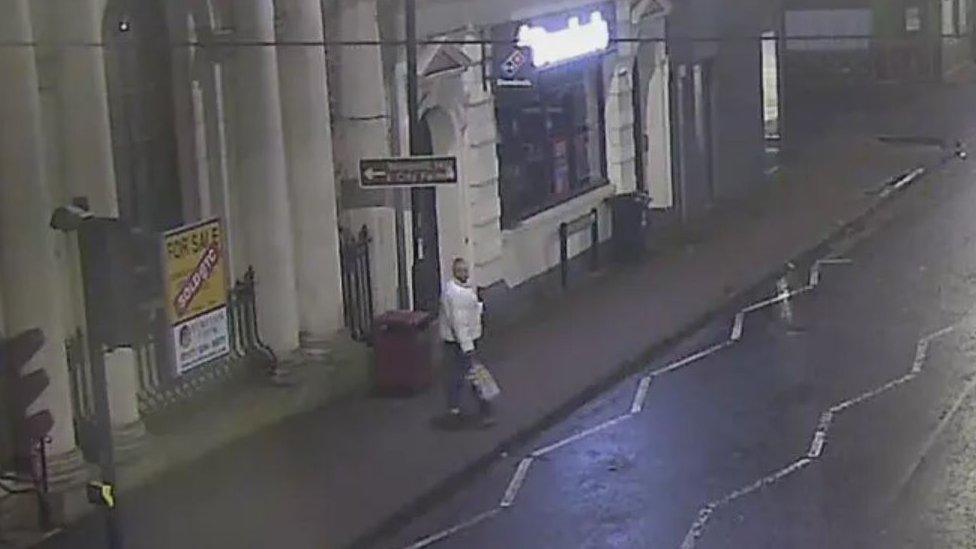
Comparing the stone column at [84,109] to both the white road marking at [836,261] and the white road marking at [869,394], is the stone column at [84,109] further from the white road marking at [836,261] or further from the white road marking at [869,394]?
the white road marking at [836,261]

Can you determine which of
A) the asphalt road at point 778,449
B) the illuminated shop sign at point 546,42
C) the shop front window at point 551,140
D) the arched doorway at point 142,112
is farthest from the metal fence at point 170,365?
the shop front window at point 551,140

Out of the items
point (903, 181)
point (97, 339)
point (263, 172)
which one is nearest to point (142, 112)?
point (263, 172)

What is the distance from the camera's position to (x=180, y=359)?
1716 centimetres

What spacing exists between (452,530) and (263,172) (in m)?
5.58

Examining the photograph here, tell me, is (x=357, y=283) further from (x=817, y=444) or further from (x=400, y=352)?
(x=817, y=444)

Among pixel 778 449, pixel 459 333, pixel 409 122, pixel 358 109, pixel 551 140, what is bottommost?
pixel 778 449

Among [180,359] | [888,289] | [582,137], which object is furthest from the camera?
[582,137]

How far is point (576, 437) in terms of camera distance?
1814cm

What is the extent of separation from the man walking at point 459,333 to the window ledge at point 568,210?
284 inches

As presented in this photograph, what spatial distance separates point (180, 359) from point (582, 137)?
12.7m

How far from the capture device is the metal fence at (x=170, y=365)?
16.9m

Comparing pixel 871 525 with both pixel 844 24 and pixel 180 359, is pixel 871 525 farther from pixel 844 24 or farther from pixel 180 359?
pixel 844 24

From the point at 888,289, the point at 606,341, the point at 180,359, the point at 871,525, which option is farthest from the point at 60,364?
the point at 888,289

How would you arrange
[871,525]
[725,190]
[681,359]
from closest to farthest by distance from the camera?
[871,525]
[681,359]
[725,190]
